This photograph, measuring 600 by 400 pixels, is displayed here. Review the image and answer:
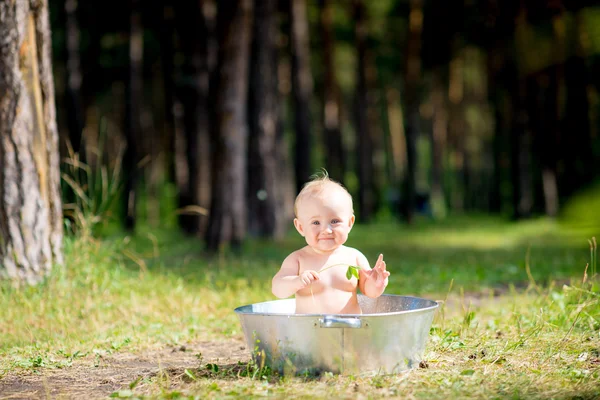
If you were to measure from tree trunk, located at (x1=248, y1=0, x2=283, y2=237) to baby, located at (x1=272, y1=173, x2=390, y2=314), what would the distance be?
10512 mm

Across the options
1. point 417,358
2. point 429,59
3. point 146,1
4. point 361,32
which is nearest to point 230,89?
point 417,358

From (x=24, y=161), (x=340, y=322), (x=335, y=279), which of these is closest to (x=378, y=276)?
(x=335, y=279)

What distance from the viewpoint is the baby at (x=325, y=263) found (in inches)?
156

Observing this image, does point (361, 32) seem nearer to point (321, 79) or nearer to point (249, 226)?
point (321, 79)

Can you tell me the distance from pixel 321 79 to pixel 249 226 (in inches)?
637

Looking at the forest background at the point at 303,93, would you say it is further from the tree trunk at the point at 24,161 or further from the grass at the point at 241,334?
the tree trunk at the point at 24,161

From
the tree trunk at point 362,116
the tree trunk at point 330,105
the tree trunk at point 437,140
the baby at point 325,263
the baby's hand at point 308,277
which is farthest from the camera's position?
the tree trunk at point 437,140

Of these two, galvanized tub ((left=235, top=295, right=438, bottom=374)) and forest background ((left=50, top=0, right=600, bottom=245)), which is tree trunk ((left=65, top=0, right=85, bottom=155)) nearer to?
forest background ((left=50, top=0, right=600, bottom=245))

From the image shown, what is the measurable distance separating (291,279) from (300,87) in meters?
13.8

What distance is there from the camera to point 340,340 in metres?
3.61

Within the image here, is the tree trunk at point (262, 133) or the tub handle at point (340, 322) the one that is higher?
the tree trunk at point (262, 133)

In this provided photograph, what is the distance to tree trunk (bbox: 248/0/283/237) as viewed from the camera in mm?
14469

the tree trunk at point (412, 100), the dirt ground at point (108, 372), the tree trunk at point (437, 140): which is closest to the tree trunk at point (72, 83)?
the tree trunk at point (412, 100)

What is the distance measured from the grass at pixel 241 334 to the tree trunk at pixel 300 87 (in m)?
8.28
